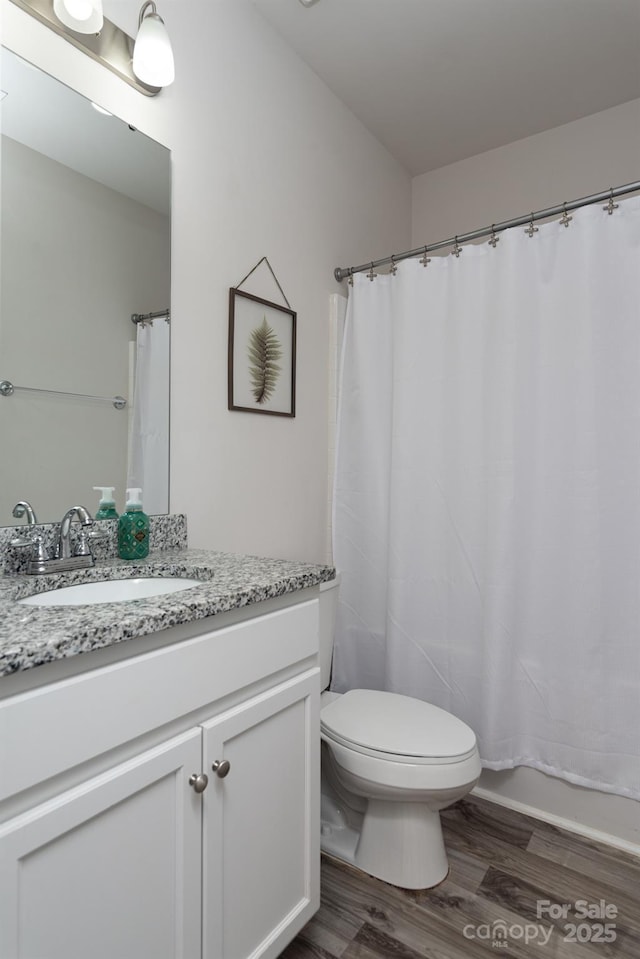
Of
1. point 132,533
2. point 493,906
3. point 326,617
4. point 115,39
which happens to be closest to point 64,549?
point 132,533

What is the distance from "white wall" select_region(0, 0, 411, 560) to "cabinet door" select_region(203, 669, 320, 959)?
0.64 m

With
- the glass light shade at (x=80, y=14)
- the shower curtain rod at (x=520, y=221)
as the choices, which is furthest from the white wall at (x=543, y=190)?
the glass light shade at (x=80, y=14)

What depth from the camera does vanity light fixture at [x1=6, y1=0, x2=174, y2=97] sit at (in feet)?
3.87

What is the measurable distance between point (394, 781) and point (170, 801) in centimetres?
70

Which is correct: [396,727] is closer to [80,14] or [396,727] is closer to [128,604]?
[128,604]

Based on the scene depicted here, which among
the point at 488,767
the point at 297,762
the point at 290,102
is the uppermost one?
the point at 290,102

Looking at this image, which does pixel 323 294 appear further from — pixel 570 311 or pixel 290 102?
pixel 570 311

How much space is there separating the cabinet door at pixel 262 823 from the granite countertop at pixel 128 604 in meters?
0.22

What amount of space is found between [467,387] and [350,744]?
3.94 feet

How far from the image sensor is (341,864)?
153cm

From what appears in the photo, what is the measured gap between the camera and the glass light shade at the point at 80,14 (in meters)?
1.18

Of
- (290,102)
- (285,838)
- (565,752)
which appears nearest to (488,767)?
(565,752)

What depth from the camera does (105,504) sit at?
131 centimetres

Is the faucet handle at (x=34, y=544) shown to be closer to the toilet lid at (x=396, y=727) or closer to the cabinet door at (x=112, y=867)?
the cabinet door at (x=112, y=867)
